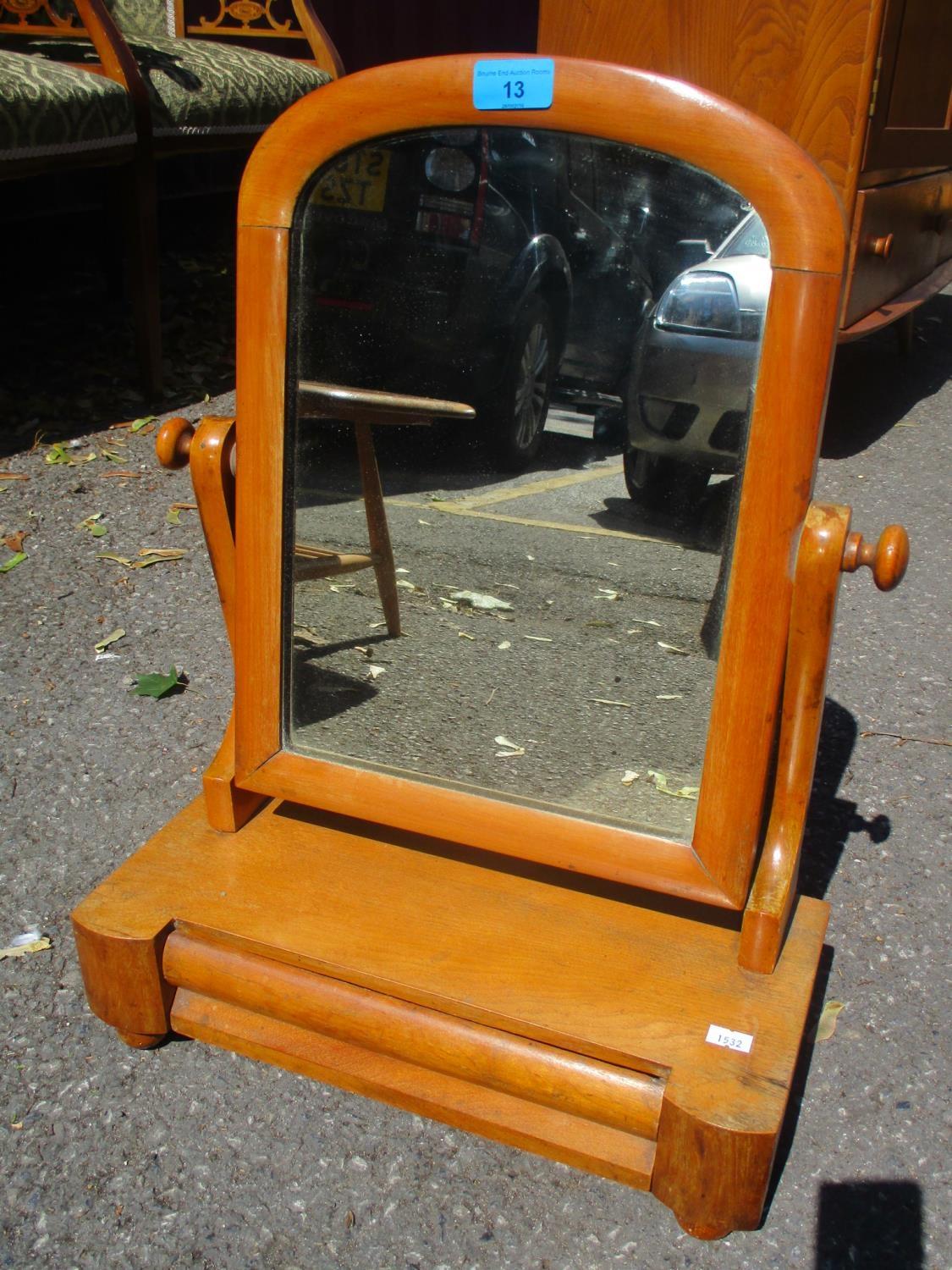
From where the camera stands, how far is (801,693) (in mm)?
1355

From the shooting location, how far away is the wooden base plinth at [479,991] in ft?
4.20

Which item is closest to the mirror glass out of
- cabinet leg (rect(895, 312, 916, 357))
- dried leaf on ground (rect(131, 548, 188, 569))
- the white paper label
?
the white paper label

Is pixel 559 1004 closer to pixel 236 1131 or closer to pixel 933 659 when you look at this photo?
pixel 236 1131

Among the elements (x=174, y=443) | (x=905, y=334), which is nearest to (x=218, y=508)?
(x=174, y=443)

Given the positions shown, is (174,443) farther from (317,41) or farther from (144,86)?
(317,41)

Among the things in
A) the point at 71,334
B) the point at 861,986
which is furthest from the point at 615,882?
the point at 71,334

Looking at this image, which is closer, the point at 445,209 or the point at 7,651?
the point at 445,209

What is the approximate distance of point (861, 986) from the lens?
1.69 metres

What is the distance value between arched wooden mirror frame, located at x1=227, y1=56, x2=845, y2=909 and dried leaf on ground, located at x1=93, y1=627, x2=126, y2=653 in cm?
102

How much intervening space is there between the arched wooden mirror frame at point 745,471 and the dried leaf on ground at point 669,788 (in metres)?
0.03

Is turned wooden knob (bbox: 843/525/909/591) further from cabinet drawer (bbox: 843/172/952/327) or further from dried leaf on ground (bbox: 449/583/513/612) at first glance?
cabinet drawer (bbox: 843/172/952/327)

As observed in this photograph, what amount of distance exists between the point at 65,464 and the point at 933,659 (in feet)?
8.14

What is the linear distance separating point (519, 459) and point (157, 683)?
47.7 inches

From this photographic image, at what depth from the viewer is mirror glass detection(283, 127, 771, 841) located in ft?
4.24
